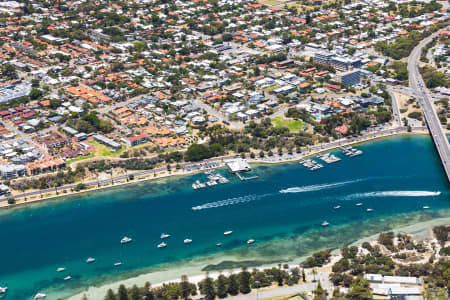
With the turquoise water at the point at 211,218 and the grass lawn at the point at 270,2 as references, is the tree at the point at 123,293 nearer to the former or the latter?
the turquoise water at the point at 211,218

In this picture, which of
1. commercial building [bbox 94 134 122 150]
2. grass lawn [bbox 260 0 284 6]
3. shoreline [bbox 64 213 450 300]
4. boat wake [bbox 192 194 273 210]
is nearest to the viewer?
shoreline [bbox 64 213 450 300]

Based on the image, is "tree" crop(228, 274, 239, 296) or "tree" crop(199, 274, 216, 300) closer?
"tree" crop(199, 274, 216, 300)

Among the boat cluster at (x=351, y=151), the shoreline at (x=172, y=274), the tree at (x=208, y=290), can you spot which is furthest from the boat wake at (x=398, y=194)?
the tree at (x=208, y=290)

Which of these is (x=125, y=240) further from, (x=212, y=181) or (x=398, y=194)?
(x=398, y=194)

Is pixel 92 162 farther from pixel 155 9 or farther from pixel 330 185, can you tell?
pixel 155 9

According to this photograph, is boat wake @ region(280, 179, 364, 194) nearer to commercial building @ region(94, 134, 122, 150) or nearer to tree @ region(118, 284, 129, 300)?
commercial building @ region(94, 134, 122, 150)

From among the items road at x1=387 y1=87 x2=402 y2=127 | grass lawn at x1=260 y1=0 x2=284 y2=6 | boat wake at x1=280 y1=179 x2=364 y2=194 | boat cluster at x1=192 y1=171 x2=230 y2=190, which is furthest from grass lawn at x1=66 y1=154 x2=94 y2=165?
grass lawn at x1=260 y1=0 x2=284 y2=6
